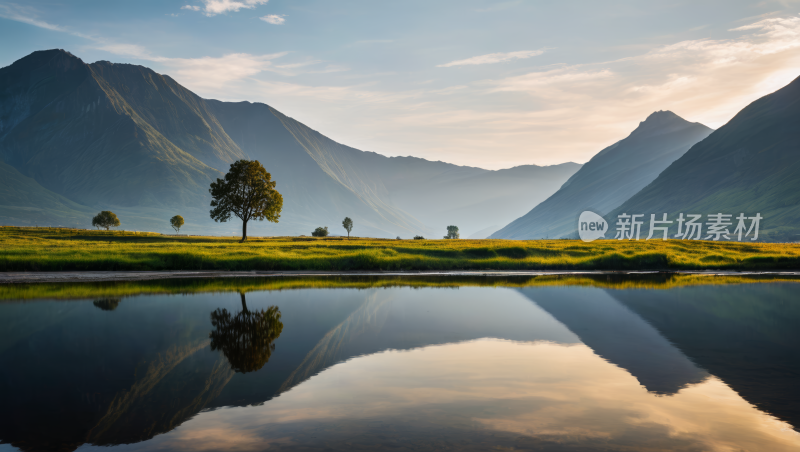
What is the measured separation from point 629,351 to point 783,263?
213 ft

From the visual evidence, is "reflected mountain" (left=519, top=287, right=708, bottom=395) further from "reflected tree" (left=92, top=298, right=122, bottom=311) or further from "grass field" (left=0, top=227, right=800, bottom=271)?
"grass field" (left=0, top=227, right=800, bottom=271)

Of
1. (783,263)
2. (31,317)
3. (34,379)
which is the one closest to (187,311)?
(31,317)

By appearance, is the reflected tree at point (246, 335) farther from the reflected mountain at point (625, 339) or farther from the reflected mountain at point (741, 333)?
the reflected mountain at point (741, 333)

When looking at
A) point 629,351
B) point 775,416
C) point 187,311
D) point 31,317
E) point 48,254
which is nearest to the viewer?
point 775,416

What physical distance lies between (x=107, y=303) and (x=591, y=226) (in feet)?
283

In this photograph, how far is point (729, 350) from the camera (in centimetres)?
1741

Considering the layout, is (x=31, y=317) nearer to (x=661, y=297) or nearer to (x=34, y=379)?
(x=34, y=379)

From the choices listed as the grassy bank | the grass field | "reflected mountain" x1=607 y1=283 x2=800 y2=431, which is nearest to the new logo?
the grass field

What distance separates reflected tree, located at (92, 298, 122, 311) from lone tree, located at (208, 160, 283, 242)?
5608 cm

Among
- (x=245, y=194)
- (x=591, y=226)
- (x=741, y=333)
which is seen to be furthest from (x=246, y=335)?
(x=591, y=226)

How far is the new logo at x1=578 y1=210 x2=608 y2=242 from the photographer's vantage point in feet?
297

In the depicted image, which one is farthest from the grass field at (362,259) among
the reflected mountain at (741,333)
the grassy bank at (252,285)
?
the reflected mountain at (741,333)

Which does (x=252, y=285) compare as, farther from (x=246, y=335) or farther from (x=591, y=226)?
(x=591, y=226)

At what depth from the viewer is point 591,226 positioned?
9425 centimetres
